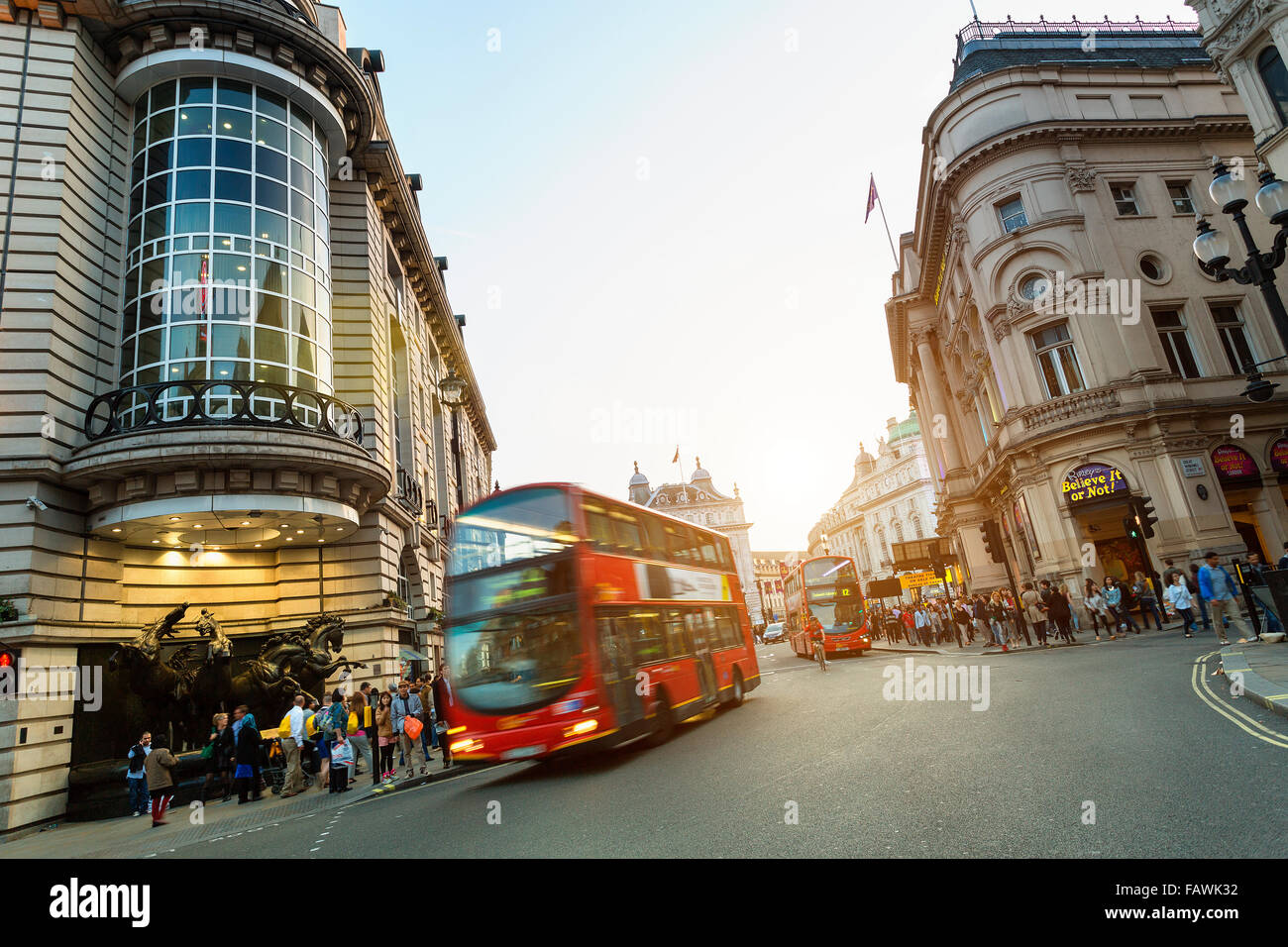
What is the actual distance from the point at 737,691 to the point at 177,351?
14.0m

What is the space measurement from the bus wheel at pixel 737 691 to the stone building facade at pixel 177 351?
848 centimetres

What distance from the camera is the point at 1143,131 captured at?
26.8 metres

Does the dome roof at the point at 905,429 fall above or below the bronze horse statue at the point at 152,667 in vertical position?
above

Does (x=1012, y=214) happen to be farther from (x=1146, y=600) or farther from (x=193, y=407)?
(x=193, y=407)

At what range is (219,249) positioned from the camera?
1523 centimetres

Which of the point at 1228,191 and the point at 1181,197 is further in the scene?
the point at 1181,197

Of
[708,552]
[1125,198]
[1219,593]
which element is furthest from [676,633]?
[1125,198]

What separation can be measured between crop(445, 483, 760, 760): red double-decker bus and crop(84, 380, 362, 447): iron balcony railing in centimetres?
630

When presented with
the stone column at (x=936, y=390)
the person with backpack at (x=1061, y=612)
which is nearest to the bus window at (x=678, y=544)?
the person with backpack at (x=1061, y=612)

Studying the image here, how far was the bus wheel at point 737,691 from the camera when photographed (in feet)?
51.1

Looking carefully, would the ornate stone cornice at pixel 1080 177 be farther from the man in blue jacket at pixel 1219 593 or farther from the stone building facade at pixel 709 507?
the stone building facade at pixel 709 507

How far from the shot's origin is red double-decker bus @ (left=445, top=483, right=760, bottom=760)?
969 centimetres
